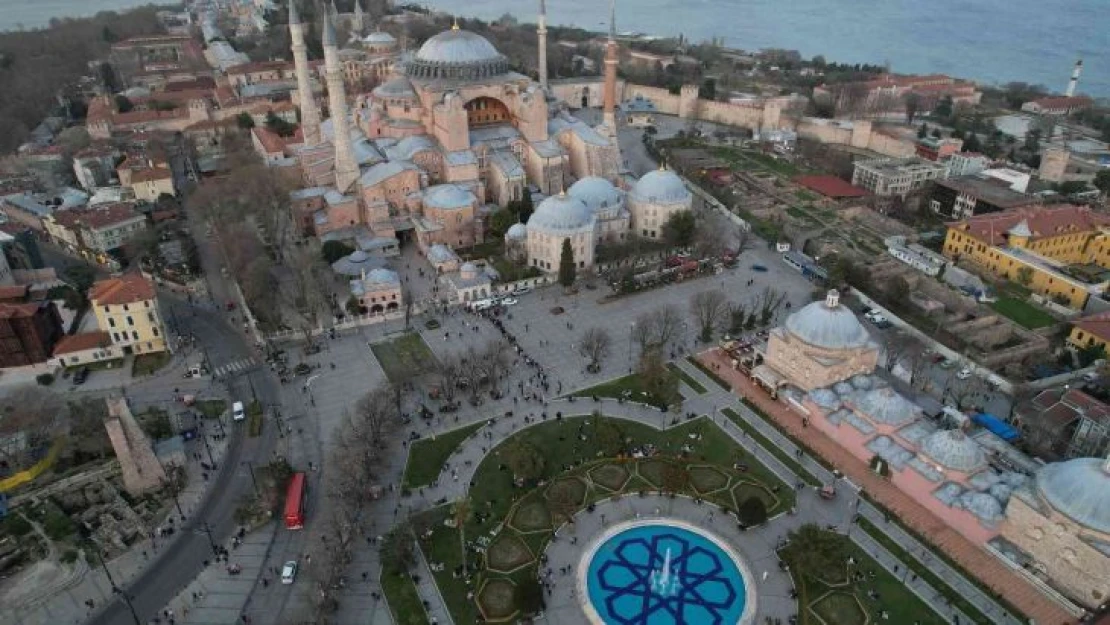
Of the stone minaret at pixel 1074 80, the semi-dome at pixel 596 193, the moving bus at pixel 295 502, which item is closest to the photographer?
the moving bus at pixel 295 502

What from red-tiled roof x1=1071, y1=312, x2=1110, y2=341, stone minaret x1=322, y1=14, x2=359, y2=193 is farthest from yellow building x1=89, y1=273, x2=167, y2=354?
red-tiled roof x1=1071, y1=312, x2=1110, y2=341

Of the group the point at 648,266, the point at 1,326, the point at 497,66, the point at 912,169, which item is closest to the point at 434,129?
the point at 497,66

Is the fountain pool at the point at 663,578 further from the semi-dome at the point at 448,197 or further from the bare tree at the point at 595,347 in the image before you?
the semi-dome at the point at 448,197

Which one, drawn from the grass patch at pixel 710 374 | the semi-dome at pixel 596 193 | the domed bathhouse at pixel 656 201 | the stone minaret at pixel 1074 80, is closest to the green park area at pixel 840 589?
the grass patch at pixel 710 374

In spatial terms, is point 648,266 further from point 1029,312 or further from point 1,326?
point 1,326

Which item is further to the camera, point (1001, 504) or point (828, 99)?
point (828, 99)

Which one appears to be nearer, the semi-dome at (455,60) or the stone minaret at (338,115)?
the stone minaret at (338,115)

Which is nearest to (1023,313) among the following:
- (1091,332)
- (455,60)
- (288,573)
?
(1091,332)
